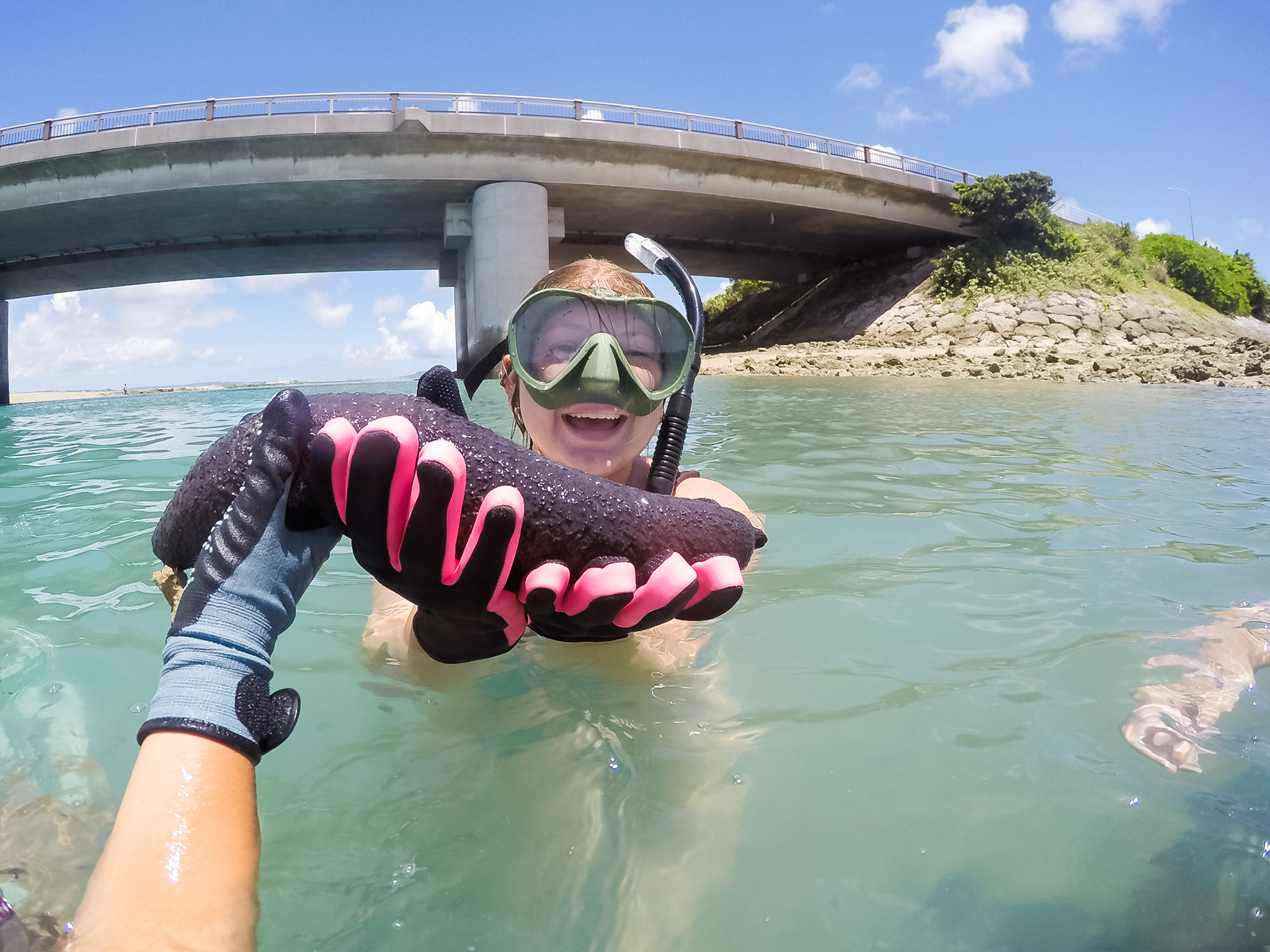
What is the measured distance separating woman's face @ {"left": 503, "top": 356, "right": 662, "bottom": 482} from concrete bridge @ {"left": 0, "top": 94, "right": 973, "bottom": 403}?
1598 centimetres

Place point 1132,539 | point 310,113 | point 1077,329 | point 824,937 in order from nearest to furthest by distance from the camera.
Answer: point 824,937 < point 1132,539 < point 310,113 < point 1077,329

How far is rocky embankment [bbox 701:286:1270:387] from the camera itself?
1187cm

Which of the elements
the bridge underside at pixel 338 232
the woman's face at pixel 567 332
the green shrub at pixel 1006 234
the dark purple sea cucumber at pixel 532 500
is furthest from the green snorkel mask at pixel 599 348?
the green shrub at pixel 1006 234

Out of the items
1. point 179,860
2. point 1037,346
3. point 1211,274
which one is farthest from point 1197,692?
point 1211,274

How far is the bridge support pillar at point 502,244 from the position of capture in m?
16.9

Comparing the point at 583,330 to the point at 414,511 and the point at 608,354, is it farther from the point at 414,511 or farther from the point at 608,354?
the point at 414,511

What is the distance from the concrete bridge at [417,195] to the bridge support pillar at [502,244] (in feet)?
0.15

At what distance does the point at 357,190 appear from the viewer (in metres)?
16.7

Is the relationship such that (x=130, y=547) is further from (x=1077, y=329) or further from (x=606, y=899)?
(x=1077, y=329)

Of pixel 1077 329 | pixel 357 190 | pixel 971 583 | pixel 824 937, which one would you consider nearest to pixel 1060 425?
pixel 971 583

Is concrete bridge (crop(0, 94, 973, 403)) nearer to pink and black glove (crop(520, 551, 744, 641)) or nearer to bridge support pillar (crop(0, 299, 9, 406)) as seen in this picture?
bridge support pillar (crop(0, 299, 9, 406))

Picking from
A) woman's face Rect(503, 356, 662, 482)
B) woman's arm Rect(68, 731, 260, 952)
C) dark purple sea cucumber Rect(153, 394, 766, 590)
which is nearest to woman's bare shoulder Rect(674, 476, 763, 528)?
woman's face Rect(503, 356, 662, 482)

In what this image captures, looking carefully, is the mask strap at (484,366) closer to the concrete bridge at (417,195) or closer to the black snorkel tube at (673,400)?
the black snorkel tube at (673,400)

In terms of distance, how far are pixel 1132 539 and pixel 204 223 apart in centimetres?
2161
